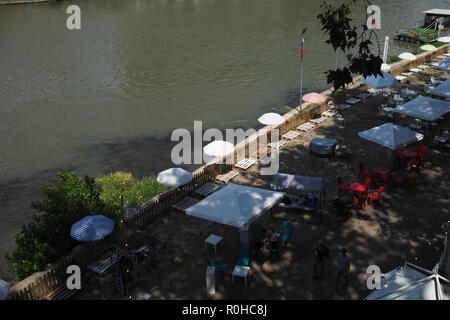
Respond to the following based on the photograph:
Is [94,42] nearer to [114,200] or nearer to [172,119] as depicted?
[172,119]

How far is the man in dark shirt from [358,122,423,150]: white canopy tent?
6.97 m

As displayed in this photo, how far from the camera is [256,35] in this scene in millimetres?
51906

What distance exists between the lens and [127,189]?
19078mm

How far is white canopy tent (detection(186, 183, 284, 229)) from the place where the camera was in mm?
12031

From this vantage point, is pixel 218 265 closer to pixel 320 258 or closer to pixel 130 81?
pixel 320 258

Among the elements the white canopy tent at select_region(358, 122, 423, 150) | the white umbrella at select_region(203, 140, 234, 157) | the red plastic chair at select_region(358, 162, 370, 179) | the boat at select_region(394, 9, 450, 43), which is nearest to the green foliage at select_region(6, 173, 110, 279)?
the white umbrella at select_region(203, 140, 234, 157)

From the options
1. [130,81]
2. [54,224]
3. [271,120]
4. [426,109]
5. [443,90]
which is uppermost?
[443,90]

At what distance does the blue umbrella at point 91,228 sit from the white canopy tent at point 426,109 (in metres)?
14.7

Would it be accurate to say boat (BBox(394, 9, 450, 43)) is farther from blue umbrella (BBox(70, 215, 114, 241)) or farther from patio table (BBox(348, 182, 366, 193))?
blue umbrella (BBox(70, 215, 114, 241))

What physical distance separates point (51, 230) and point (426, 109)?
16.8m

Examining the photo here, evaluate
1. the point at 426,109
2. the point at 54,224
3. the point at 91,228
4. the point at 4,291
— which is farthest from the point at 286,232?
the point at 426,109

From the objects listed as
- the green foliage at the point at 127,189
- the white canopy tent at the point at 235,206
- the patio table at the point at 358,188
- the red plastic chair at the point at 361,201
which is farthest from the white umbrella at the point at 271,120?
the white canopy tent at the point at 235,206

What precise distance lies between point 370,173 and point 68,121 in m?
21.3
